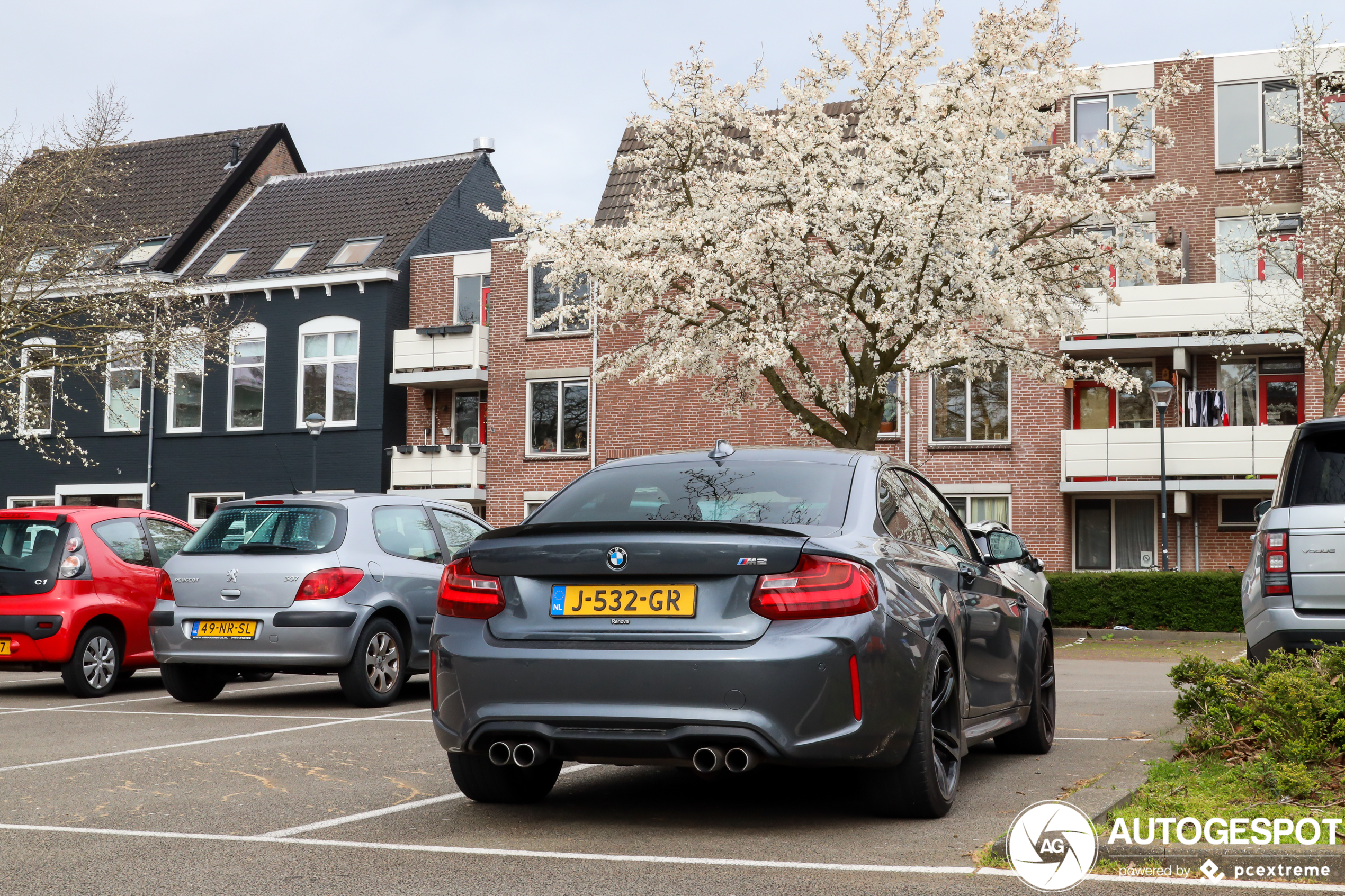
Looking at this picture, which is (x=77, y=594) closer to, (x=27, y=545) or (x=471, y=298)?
(x=27, y=545)

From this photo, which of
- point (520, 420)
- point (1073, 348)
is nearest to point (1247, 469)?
point (1073, 348)

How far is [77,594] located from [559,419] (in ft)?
71.6

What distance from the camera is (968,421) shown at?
29625 mm

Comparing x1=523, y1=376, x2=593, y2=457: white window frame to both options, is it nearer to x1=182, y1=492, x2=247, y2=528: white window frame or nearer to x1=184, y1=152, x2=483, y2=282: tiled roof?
x1=184, y1=152, x2=483, y2=282: tiled roof

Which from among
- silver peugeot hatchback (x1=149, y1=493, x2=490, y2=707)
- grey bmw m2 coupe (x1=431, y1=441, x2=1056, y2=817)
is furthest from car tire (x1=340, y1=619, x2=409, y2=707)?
grey bmw m2 coupe (x1=431, y1=441, x2=1056, y2=817)

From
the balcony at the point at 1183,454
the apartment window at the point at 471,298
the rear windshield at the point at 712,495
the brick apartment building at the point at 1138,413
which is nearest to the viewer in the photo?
the rear windshield at the point at 712,495

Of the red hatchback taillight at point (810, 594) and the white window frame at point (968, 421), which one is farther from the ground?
the white window frame at point (968, 421)

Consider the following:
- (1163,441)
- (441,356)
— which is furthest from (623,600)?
(441,356)

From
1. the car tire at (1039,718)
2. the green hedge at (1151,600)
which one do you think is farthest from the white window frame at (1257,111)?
the car tire at (1039,718)

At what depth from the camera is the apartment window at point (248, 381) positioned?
1412 inches

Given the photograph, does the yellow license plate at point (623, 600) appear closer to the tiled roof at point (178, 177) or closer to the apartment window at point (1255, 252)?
the apartment window at point (1255, 252)

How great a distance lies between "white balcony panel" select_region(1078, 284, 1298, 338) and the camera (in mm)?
27000

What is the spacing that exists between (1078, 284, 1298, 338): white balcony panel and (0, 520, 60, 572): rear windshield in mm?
20101

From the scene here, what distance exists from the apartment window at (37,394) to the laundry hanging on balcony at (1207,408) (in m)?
22.0
